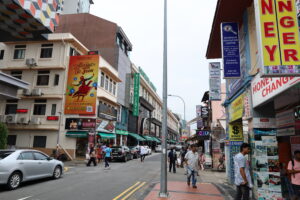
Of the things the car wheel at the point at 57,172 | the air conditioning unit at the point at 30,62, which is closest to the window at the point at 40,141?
the air conditioning unit at the point at 30,62

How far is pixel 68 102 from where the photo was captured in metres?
24.8

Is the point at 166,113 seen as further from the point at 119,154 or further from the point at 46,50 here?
the point at 46,50

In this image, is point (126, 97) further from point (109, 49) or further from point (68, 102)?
point (68, 102)

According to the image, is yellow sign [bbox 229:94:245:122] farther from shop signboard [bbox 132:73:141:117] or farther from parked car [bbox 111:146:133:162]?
shop signboard [bbox 132:73:141:117]

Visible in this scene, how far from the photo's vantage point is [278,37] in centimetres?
453

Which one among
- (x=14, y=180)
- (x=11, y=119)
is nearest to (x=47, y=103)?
(x=11, y=119)

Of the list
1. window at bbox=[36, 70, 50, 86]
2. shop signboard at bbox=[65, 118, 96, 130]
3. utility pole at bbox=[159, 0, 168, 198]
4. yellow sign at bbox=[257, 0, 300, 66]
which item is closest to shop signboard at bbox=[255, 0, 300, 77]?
yellow sign at bbox=[257, 0, 300, 66]

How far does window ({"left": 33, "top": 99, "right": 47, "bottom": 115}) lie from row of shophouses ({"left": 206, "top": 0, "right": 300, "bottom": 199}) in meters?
21.7

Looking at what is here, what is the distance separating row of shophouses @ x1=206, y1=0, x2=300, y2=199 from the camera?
691 centimetres

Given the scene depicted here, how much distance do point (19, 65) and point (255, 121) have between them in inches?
1056

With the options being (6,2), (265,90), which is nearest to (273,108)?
(265,90)

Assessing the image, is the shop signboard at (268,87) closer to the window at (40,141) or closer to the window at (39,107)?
the window at (40,141)

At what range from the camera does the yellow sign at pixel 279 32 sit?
14.3 ft

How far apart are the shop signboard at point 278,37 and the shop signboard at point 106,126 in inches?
907
